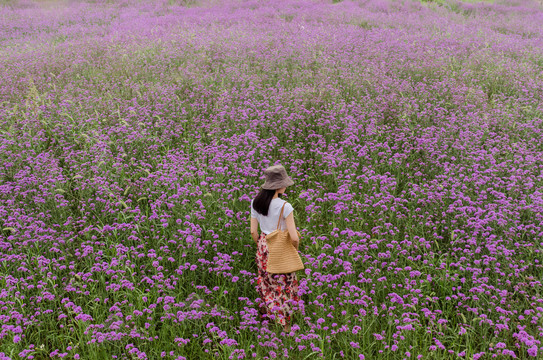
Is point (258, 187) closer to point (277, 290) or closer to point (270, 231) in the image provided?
point (270, 231)

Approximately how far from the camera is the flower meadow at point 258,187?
13.8 ft

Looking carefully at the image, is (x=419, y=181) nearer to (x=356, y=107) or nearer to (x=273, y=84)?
(x=356, y=107)

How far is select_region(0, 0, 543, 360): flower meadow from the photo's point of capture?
4195 millimetres

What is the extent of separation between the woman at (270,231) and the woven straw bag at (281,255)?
0.29ft

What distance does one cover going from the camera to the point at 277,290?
4668 mm

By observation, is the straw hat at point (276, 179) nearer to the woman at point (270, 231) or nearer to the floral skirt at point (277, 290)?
the woman at point (270, 231)

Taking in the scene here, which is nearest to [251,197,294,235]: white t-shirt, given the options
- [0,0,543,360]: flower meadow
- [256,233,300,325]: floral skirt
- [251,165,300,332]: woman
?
[251,165,300,332]: woman

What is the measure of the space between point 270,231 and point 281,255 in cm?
31

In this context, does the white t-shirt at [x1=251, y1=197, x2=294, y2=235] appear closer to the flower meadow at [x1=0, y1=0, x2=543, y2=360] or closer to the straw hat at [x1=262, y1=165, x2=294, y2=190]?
the straw hat at [x1=262, y1=165, x2=294, y2=190]

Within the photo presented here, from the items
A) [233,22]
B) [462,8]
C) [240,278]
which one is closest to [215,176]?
[240,278]

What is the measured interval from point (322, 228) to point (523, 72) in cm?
803

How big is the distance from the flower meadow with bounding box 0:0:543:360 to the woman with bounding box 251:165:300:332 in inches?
8.3

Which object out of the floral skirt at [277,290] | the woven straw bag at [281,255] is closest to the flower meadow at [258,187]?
the floral skirt at [277,290]

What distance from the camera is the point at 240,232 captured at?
17.9 feet
